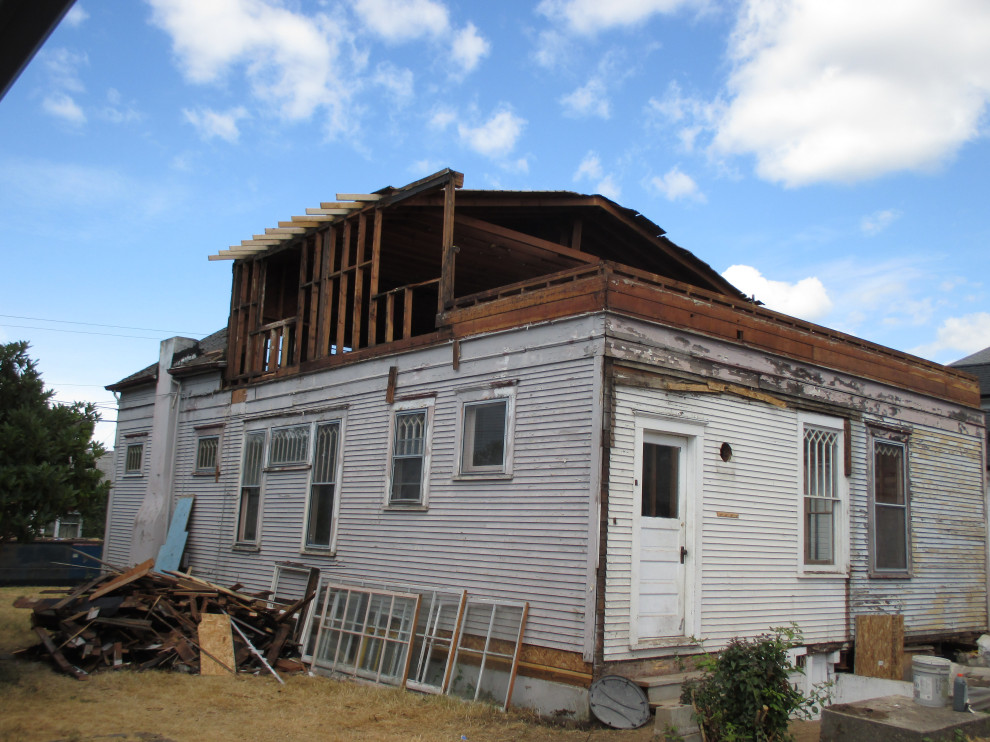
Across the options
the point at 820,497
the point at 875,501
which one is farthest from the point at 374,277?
the point at 875,501

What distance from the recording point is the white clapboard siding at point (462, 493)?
8.98m

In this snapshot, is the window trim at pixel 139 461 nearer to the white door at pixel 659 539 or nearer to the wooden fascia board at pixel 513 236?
the wooden fascia board at pixel 513 236

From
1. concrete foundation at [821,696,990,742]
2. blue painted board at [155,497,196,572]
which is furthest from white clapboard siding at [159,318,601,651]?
concrete foundation at [821,696,990,742]

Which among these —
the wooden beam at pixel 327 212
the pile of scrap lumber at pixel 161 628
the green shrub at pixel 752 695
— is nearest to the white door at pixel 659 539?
the green shrub at pixel 752 695

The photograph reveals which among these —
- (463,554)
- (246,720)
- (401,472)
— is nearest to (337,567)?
(401,472)

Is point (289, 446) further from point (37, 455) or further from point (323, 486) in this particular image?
point (37, 455)

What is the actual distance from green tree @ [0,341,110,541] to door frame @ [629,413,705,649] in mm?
6935

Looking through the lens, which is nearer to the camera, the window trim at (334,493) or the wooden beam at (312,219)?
the window trim at (334,493)

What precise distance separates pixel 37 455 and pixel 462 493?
5307 mm

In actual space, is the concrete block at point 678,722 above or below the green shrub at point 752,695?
below

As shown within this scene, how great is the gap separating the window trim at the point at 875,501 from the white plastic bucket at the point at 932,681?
12.5ft

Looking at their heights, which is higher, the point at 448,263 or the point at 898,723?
the point at 448,263

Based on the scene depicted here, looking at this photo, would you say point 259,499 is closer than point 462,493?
No

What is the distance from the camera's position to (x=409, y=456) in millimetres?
11383
